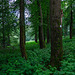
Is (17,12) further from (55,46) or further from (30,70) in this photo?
(30,70)

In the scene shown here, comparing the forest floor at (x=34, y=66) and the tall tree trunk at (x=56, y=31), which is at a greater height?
the tall tree trunk at (x=56, y=31)

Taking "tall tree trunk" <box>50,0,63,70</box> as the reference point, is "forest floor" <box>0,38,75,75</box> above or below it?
below

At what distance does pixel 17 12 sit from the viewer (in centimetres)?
696

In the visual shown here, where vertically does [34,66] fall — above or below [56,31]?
below

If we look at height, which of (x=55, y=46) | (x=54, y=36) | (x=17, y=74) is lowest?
(x=17, y=74)

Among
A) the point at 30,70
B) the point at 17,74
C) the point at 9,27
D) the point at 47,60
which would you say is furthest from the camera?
the point at 9,27

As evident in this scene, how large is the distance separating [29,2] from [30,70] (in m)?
5.55

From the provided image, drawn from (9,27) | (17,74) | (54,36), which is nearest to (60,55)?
(54,36)

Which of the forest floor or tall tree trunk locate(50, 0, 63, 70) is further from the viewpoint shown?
tall tree trunk locate(50, 0, 63, 70)

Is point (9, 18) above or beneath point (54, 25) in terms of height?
above

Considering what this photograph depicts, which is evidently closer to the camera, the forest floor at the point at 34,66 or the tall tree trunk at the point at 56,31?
the forest floor at the point at 34,66

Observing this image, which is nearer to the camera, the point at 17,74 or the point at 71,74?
the point at 71,74

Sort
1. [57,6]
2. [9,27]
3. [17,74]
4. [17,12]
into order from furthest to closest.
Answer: [17,12] → [9,27] → [57,6] → [17,74]

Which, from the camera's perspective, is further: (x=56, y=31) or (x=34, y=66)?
(x=56, y=31)
